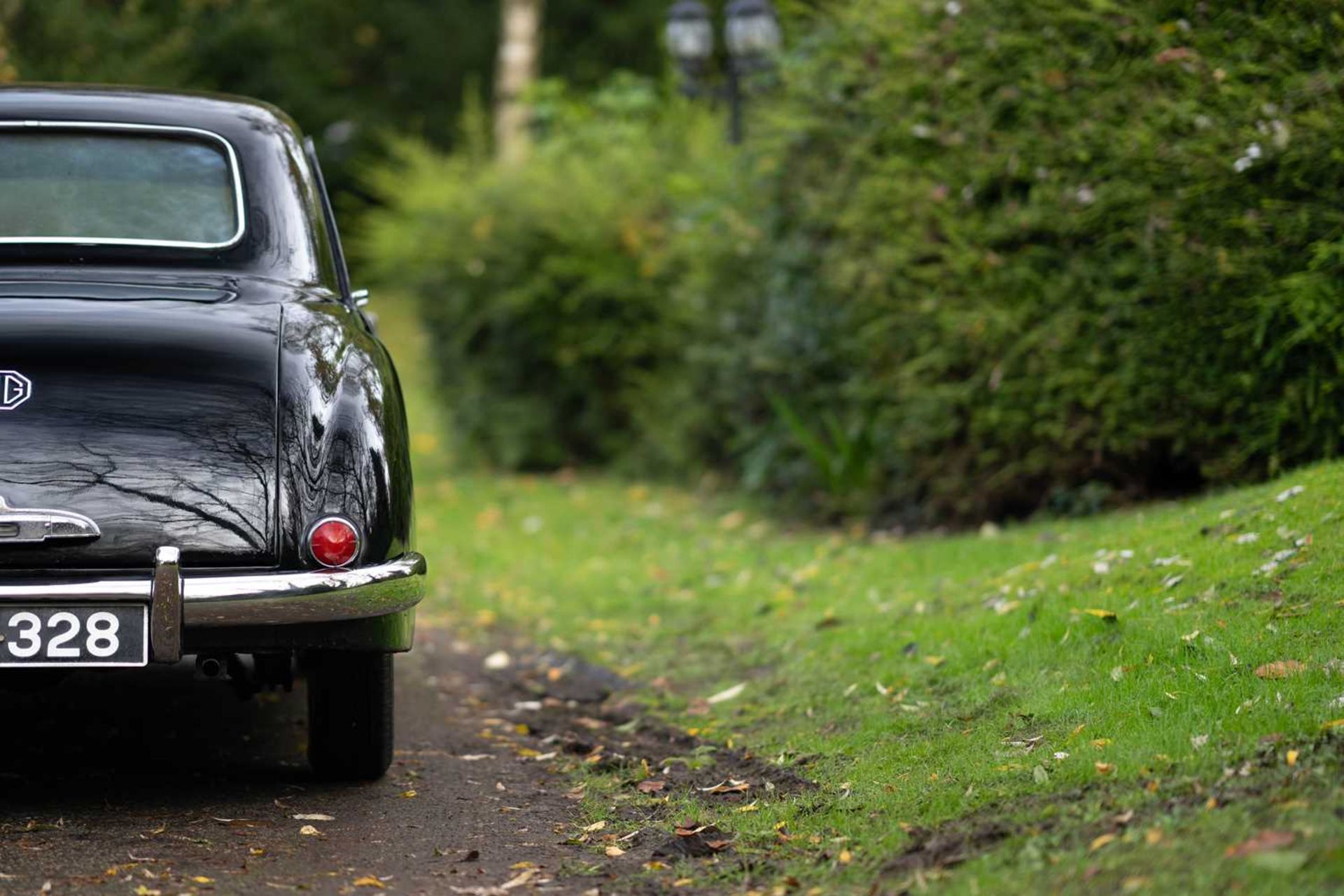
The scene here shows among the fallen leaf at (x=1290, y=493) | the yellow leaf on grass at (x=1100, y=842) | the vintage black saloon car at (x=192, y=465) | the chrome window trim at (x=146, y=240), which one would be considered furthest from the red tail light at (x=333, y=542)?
the fallen leaf at (x=1290, y=493)

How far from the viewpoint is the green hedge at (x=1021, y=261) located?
6.84m

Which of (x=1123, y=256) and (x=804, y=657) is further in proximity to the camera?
(x=1123, y=256)

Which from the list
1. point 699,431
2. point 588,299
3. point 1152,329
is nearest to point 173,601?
point 1152,329

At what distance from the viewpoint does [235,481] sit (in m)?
4.09

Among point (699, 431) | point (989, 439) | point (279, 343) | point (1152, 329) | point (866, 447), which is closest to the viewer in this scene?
point (279, 343)

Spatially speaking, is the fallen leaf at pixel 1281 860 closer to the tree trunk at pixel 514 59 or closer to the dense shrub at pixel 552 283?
the dense shrub at pixel 552 283

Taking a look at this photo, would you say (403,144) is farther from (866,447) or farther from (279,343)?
(279,343)

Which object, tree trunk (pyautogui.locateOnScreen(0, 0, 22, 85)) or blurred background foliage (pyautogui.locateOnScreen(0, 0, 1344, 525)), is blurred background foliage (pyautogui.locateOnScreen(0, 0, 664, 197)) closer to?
tree trunk (pyautogui.locateOnScreen(0, 0, 22, 85))

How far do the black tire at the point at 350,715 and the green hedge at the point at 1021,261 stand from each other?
13.2 ft

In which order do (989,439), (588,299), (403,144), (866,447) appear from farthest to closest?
(403,144) → (588,299) → (866,447) → (989,439)

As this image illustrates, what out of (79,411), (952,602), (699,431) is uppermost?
(79,411)

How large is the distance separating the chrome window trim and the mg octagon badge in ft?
2.82

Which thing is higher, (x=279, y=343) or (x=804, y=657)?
(x=279, y=343)

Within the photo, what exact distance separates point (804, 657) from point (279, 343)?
279cm
